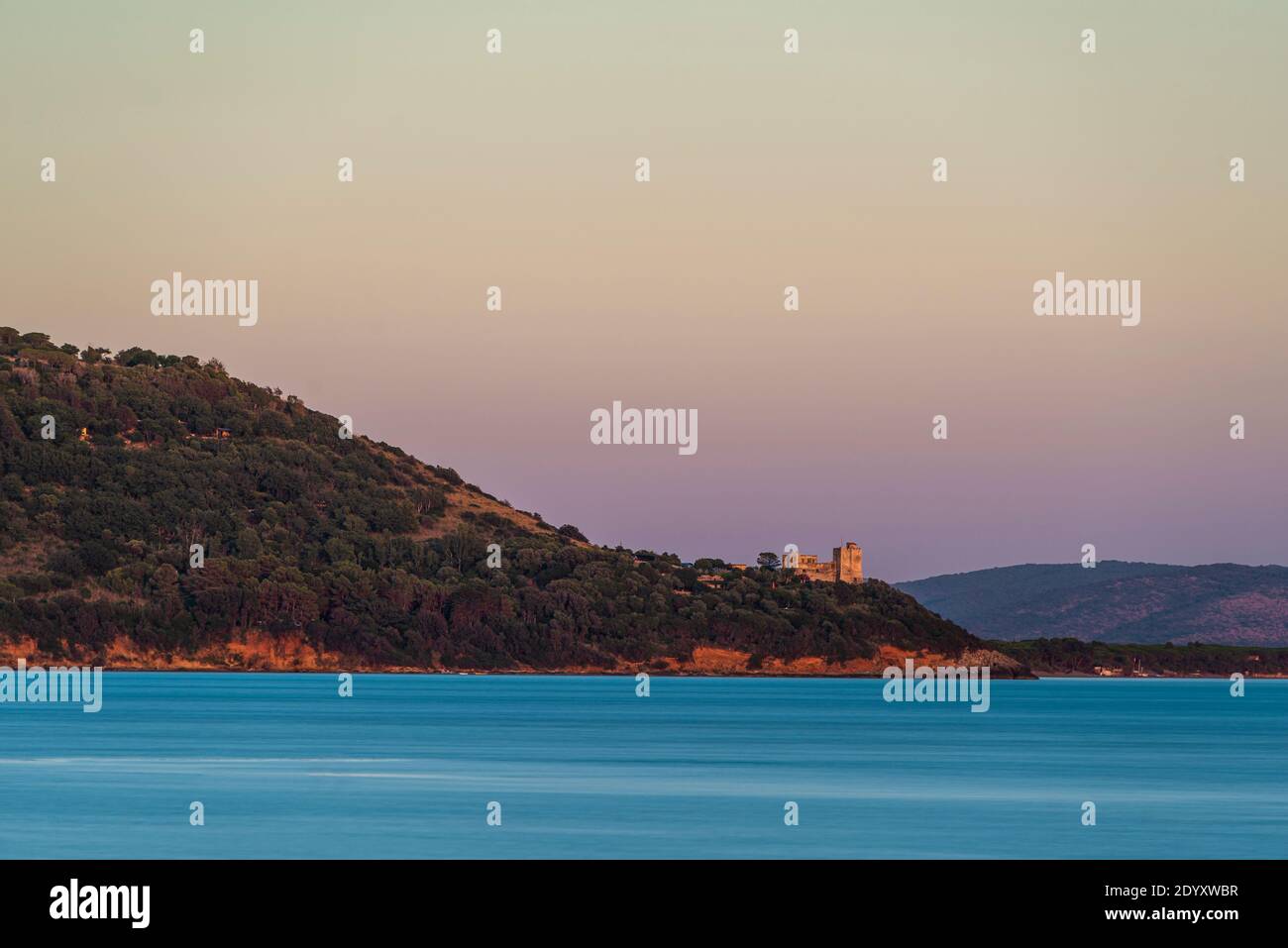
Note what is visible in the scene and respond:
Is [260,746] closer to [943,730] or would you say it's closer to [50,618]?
[943,730]

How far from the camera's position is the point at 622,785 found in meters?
73.1

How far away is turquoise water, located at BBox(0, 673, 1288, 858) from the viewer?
5431 centimetres

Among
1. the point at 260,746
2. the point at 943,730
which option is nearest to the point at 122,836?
the point at 260,746

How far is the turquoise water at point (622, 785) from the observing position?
54.3 metres
